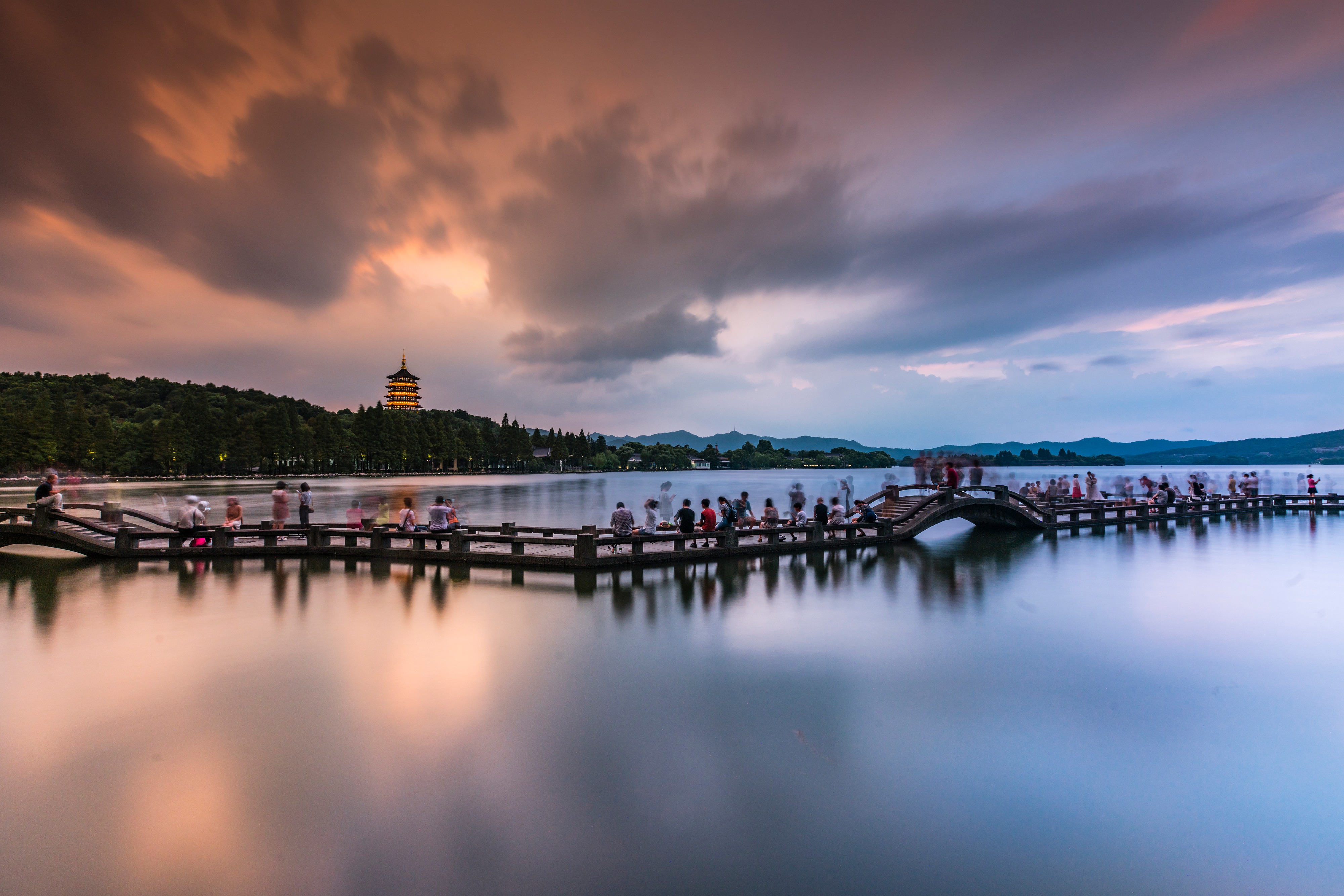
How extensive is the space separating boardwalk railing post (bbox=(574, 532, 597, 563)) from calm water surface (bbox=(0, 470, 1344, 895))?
2867mm

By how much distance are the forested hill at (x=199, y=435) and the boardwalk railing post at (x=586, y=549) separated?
9814 centimetres

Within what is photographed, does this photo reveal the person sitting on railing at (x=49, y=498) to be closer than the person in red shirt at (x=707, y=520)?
Yes

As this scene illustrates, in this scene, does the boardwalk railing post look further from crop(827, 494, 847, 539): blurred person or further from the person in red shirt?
crop(827, 494, 847, 539): blurred person

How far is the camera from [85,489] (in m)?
64.9

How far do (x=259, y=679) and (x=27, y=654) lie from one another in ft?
13.4

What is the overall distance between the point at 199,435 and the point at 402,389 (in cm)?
8431

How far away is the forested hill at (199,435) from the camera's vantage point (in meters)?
77.6

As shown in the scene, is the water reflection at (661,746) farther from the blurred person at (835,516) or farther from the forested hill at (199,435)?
the forested hill at (199,435)

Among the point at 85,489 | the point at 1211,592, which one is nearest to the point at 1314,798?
the point at 1211,592

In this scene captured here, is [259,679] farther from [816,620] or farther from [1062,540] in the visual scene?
[1062,540]

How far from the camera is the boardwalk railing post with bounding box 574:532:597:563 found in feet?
49.0

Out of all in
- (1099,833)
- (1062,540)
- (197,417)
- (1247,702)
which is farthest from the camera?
(197,417)

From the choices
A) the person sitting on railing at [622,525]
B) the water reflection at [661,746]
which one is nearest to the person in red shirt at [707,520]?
the person sitting on railing at [622,525]

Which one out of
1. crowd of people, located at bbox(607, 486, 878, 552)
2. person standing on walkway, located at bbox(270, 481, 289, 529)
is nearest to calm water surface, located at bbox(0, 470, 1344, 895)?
crowd of people, located at bbox(607, 486, 878, 552)
